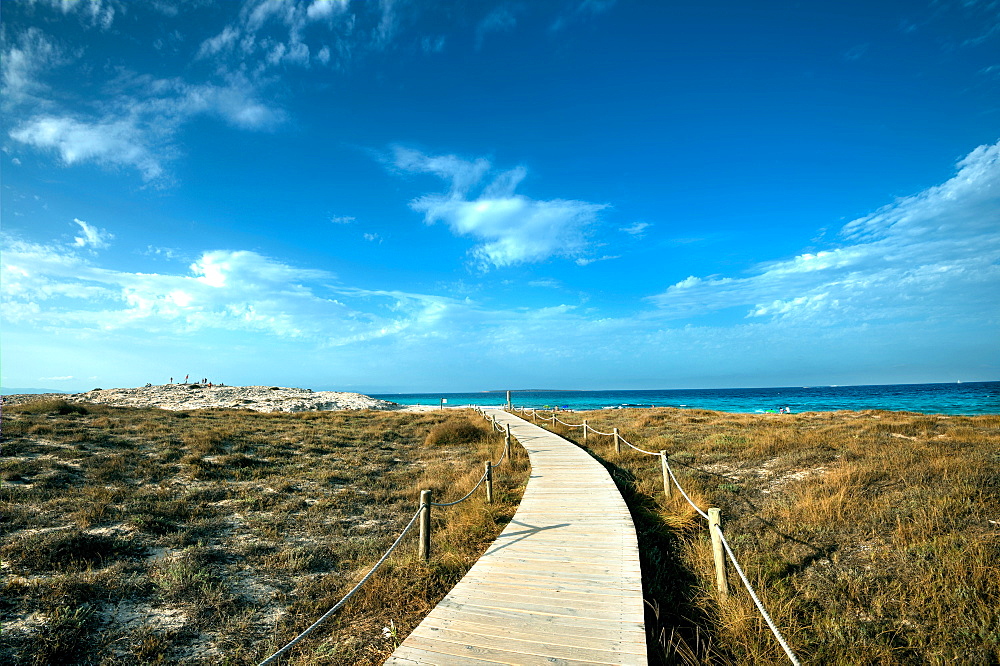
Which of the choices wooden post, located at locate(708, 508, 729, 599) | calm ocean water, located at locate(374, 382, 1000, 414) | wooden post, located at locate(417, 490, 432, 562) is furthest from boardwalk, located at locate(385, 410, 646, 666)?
calm ocean water, located at locate(374, 382, 1000, 414)

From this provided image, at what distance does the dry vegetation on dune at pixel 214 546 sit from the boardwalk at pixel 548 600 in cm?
66

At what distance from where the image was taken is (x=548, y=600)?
5195 millimetres

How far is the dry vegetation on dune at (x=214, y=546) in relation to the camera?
511cm

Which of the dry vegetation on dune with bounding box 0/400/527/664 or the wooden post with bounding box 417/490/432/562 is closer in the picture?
the dry vegetation on dune with bounding box 0/400/527/664

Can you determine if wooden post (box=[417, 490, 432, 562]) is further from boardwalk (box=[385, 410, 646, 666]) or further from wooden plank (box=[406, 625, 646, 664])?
wooden plank (box=[406, 625, 646, 664])

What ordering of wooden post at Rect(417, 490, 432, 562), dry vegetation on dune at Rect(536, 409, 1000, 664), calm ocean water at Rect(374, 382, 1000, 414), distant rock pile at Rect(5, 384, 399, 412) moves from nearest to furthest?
dry vegetation on dune at Rect(536, 409, 1000, 664), wooden post at Rect(417, 490, 432, 562), distant rock pile at Rect(5, 384, 399, 412), calm ocean water at Rect(374, 382, 1000, 414)

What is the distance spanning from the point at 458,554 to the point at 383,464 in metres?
9.03

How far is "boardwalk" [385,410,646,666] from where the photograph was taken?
4180mm

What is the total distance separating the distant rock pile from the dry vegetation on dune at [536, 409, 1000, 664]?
3852cm

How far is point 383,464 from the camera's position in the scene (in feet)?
50.4

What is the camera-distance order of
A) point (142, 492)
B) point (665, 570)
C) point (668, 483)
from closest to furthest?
point (665, 570)
point (668, 483)
point (142, 492)

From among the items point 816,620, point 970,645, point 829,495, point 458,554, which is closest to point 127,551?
point 458,554

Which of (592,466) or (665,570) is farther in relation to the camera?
(592,466)

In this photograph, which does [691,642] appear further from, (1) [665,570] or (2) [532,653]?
(2) [532,653]
